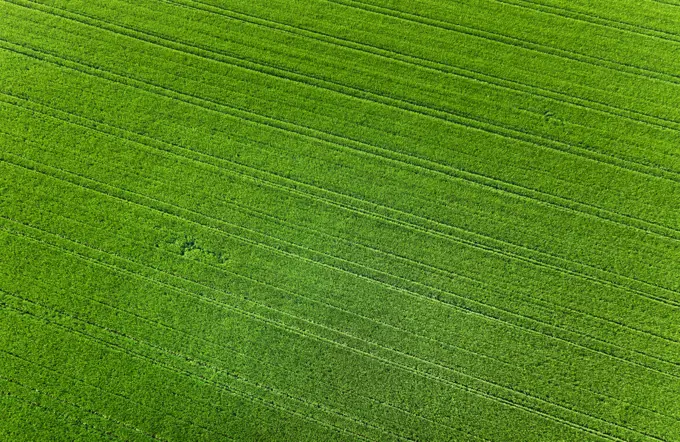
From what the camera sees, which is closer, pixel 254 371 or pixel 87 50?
pixel 254 371

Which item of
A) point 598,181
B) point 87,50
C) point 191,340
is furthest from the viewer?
point 87,50

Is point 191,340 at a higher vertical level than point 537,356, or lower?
lower

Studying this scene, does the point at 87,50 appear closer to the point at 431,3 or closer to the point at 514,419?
the point at 431,3

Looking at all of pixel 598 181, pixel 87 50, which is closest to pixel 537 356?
pixel 598 181

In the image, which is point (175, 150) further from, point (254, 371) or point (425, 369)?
point (425, 369)

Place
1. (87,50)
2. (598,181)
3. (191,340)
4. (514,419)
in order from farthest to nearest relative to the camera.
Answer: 1. (87,50)
2. (598,181)
3. (191,340)
4. (514,419)

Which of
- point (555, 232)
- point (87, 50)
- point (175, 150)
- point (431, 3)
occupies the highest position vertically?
point (431, 3)
